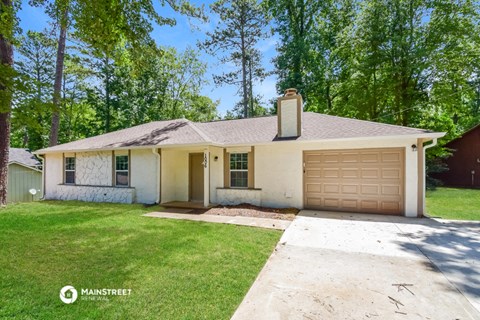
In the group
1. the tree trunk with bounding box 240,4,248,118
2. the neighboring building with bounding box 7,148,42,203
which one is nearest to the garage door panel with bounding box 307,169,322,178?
the tree trunk with bounding box 240,4,248,118

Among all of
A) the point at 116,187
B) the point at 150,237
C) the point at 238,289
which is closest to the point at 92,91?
the point at 116,187

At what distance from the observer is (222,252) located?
4461mm

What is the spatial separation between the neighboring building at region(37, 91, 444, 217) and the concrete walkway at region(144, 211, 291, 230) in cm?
147

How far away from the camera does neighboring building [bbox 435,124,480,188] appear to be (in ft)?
53.1

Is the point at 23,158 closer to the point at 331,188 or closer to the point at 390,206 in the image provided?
the point at 331,188

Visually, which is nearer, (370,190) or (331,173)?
(370,190)

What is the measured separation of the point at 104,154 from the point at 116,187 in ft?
5.58

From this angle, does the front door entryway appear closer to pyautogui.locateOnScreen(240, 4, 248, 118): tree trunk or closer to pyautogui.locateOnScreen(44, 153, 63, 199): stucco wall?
pyautogui.locateOnScreen(44, 153, 63, 199): stucco wall

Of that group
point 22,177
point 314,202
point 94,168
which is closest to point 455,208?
point 314,202

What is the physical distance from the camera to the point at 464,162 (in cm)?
1683

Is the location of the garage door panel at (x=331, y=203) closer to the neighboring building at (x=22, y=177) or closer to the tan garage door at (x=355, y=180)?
the tan garage door at (x=355, y=180)

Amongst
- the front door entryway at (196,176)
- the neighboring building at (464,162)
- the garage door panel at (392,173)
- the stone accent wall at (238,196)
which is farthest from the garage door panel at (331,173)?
the neighboring building at (464,162)

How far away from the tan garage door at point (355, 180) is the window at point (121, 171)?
763cm

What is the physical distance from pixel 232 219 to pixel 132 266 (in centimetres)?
365
